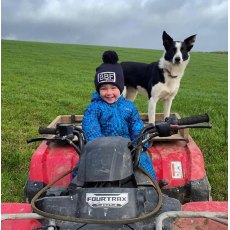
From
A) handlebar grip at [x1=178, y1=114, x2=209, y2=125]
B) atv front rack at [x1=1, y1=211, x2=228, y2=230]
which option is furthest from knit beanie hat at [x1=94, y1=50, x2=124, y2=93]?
atv front rack at [x1=1, y1=211, x2=228, y2=230]

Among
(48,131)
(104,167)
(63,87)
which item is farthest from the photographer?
(63,87)

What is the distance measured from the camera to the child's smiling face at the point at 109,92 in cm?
367

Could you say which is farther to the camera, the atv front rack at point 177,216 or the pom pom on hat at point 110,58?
the pom pom on hat at point 110,58

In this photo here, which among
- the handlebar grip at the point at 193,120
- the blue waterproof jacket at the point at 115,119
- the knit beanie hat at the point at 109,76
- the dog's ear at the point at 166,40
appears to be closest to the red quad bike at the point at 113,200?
the handlebar grip at the point at 193,120

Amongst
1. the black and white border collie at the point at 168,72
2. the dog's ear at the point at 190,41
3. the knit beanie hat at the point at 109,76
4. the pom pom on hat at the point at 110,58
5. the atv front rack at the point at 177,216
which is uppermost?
the dog's ear at the point at 190,41

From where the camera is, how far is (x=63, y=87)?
49.6 ft

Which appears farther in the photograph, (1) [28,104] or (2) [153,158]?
(1) [28,104]

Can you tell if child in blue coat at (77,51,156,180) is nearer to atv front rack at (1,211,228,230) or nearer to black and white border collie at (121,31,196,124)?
atv front rack at (1,211,228,230)

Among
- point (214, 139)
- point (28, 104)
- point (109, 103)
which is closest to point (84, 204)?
point (109, 103)

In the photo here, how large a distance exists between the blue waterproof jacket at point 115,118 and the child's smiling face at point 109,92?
4 centimetres

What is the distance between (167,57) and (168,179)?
12.3 ft

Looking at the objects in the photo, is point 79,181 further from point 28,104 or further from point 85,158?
point 28,104

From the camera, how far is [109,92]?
3658 millimetres

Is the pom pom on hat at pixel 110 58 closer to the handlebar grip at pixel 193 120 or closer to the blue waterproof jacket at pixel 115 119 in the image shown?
the blue waterproof jacket at pixel 115 119
